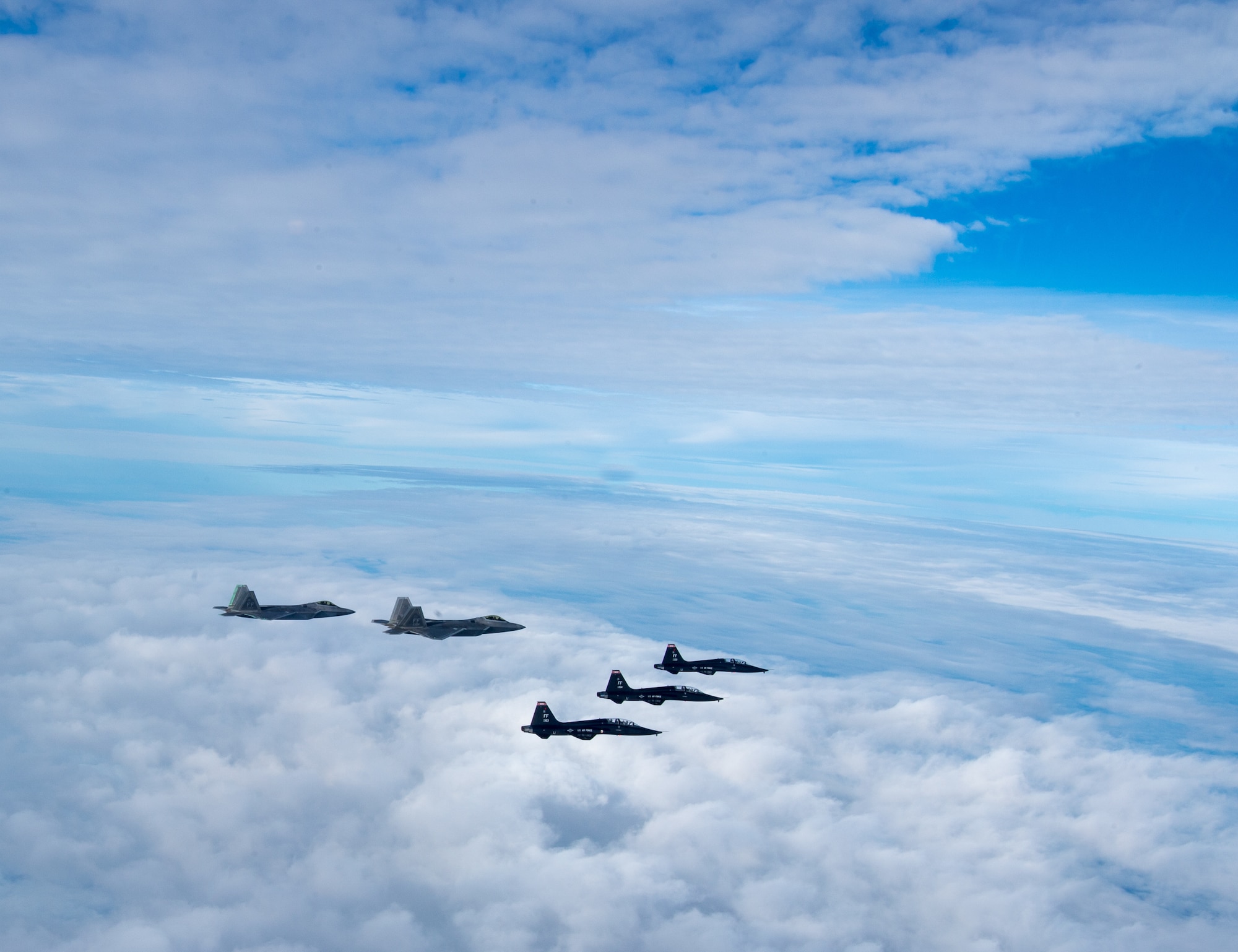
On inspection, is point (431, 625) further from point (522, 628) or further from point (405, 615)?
point (522, 628)

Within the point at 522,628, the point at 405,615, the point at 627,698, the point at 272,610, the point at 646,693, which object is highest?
the point at 522,628

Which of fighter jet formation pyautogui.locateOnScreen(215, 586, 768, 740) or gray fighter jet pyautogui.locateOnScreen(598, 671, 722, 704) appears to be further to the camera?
gray fighter jet pyautogui.locateOnScreen(598, 671, 722, 704)

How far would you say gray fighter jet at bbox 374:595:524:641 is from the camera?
83.8 metres

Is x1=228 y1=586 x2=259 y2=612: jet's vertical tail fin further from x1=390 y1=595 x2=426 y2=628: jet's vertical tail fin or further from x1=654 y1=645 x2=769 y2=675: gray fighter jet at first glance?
x1=654 y1=645 x2=769 y2=675: gray fighter jet

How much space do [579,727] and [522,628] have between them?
13.5 meters

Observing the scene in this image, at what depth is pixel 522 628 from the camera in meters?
82.3

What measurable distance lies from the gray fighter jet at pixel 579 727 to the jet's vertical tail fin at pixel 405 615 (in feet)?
62.3

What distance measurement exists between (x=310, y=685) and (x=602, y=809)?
8438 centimetres

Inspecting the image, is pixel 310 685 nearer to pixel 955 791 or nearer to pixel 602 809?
pixel 602 809

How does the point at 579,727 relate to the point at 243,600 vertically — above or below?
below

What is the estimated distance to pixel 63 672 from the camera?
7579 inches

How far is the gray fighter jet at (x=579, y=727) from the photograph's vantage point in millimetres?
79188

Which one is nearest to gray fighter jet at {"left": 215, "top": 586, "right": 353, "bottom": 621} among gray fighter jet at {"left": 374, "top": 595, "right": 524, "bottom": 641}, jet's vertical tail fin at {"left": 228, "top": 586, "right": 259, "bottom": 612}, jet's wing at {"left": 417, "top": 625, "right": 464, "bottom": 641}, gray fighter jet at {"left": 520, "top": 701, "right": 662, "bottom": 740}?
jet's vertical tail fin at {"left": 228, "top": 586, "right": 259, "bottom": 612}

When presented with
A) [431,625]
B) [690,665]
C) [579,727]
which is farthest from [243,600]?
[690,665]
